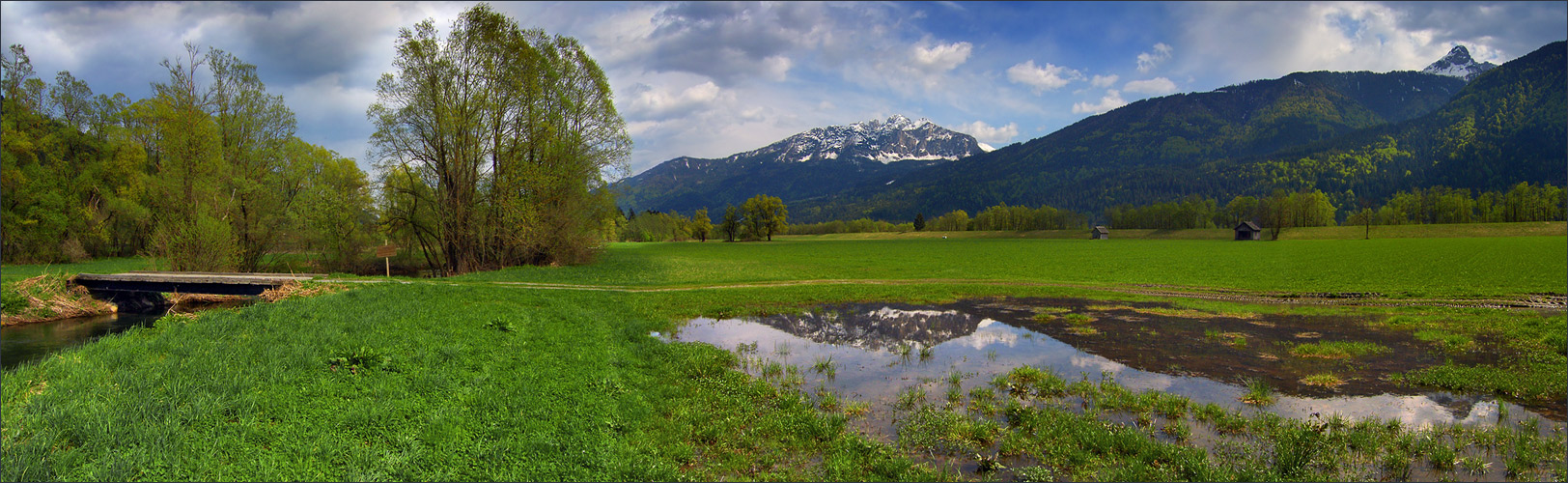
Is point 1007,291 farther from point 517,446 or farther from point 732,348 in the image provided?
point 517,446

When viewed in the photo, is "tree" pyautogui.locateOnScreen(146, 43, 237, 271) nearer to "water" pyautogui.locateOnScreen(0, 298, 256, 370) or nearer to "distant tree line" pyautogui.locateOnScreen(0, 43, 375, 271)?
"distant tree line" pyautogui.locateOnScreen(0, 43, 375, 271)

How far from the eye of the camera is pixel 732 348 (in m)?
15.8

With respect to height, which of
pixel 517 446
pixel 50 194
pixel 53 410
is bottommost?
pixel 517 446

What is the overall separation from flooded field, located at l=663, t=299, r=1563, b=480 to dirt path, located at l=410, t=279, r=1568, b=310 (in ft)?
18.9

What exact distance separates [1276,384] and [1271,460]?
199 inches

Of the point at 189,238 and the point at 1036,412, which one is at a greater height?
the point at 189,238

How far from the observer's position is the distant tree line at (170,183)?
34.6 meters

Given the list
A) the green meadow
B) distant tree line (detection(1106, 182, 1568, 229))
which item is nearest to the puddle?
the green meadow

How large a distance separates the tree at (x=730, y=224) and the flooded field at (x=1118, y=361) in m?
112

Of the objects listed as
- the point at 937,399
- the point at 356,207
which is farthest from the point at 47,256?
the point at 937,399

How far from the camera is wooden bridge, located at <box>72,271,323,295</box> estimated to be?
1089 inches

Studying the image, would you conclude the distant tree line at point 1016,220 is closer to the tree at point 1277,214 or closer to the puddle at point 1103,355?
the tree at point 1277,214

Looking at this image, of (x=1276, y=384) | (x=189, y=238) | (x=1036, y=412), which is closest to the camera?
(x=1036, y=412)

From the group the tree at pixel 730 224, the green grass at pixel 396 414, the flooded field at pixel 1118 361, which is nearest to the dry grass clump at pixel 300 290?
the green grass at pixel 396 414
